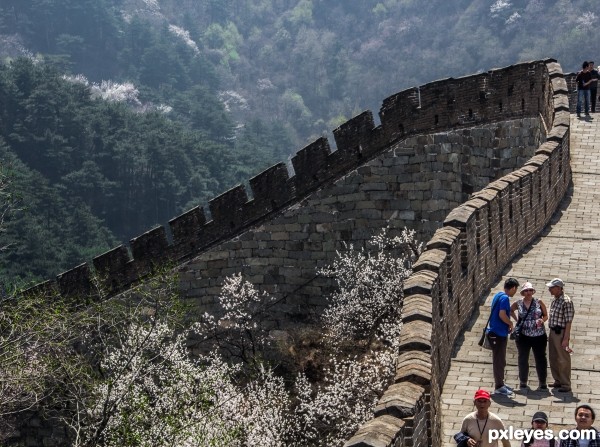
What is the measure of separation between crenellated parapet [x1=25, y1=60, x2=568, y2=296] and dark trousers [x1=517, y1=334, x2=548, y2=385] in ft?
34.9

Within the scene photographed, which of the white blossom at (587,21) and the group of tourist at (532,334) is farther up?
the white blossom at (587,21)

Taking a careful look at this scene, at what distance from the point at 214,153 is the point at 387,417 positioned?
63.1 m

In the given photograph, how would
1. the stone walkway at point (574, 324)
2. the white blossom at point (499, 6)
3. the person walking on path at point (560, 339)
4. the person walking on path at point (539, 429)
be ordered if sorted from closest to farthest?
the person walking on path at point (539, 429), the stone walkway at point (574, 324), the person walking on path at point (560, 339), the white blossom at point (499, 6)

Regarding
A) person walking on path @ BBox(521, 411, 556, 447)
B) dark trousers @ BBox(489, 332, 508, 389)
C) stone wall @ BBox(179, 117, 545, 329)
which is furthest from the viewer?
stone wall @ BBox(179, 117, 545, 329)

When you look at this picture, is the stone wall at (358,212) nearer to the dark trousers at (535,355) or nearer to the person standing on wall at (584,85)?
the person standing on wall at (584,85)

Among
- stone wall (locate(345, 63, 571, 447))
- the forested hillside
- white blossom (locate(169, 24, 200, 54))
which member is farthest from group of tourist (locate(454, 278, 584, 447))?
white blossom (locate(169, 24, 200, 54))

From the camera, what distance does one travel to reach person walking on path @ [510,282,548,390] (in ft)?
40.3

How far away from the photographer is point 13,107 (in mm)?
66938

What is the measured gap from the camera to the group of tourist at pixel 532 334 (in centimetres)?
1227

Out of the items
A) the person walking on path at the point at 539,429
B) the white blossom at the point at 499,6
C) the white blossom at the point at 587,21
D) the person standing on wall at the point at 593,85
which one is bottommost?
the person walking on path at the point at 539,429

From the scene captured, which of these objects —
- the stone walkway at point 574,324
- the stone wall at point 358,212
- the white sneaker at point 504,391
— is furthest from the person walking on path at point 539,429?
the stone wall at point 358,212

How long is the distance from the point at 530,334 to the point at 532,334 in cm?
2

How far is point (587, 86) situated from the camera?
23984mm

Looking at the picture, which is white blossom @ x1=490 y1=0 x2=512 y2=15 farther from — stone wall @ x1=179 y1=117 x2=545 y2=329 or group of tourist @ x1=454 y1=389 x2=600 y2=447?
group of tourist @ x1=454 y1=389 x2=600 y2=447
